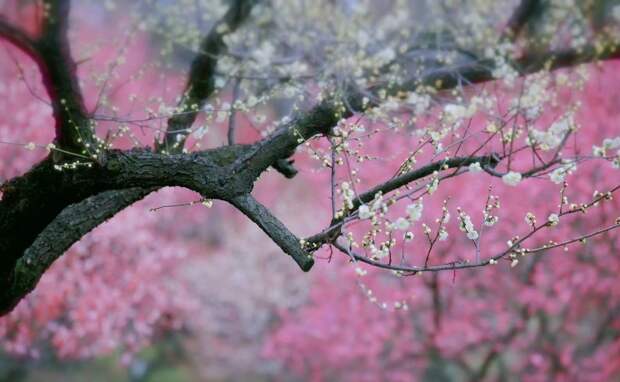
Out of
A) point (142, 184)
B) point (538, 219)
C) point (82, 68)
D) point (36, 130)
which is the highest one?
point (82, 68)

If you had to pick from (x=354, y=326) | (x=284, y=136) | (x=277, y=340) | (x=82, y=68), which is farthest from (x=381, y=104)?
(x=82, y=68)

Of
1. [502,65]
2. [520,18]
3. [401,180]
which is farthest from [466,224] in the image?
[520,18]

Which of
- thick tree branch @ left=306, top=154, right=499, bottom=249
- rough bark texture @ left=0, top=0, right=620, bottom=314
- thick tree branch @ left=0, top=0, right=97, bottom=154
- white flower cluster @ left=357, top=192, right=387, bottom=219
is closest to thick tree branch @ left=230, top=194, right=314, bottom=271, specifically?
rough bark texture @ left=0, top=0, right=620, bottom=314

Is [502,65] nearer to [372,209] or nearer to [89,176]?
[372,209]

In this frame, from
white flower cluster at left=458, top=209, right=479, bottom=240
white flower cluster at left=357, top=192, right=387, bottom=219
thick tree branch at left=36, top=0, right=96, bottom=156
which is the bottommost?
white flower cluster at left=357, top=192, right=387, bottom=219

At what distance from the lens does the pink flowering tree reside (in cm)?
475

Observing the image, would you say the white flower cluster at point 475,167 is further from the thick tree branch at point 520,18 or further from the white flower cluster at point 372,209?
the thick tree branch at point 520,18

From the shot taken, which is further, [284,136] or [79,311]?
[79,311]

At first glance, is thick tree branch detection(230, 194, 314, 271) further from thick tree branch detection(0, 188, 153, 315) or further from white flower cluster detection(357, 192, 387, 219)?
thick tree branch detection(0, 188, 153, 315)

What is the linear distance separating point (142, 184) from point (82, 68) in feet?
41.8

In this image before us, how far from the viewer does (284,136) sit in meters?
5.07

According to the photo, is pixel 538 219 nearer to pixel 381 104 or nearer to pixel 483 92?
pixel 483 92

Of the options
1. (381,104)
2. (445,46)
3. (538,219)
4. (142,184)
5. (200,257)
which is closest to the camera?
(142,184)

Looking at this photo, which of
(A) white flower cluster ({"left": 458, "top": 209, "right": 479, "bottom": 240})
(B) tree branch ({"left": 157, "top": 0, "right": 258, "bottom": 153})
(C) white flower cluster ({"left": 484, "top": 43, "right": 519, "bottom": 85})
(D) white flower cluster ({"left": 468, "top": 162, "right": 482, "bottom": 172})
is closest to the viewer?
(D) white flower cluster ({"left": 468, "top": 162, "right": 482, "bottom": 172})
